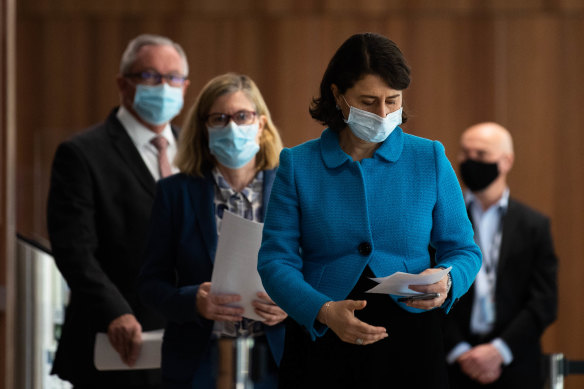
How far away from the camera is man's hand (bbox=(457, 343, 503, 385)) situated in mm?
4066

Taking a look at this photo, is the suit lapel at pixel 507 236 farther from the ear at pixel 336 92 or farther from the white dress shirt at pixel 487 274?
the ear at pixel 336 92

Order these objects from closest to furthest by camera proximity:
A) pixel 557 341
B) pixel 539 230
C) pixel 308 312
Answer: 1. pixel 308 312
2. pixel 539 230
3. pixel 557 341

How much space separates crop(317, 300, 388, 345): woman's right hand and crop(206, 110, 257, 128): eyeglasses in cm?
110

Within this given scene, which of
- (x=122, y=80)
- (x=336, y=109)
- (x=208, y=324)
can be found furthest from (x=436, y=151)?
(x=122, y=80)

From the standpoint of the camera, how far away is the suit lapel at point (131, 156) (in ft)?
10.3

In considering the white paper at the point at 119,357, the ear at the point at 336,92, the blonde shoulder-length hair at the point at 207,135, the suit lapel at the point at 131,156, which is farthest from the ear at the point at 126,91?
the ear at the point at 336,92

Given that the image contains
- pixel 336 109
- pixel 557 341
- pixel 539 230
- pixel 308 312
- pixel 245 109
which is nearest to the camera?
pixel 308 312

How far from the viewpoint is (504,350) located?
4102mm

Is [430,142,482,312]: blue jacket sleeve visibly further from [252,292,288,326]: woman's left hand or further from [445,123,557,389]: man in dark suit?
[445,123,557,389]: man in dark suit

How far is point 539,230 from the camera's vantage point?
430cm

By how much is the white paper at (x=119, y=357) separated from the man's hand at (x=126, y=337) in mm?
14

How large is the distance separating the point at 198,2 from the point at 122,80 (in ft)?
11.6

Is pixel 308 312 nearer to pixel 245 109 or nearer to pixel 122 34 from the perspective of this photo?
pixel 245 109

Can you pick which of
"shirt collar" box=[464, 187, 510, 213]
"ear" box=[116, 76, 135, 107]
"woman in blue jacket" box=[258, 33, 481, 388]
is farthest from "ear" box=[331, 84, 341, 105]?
"shirt collar" box=[464, 187, 510, 213]
